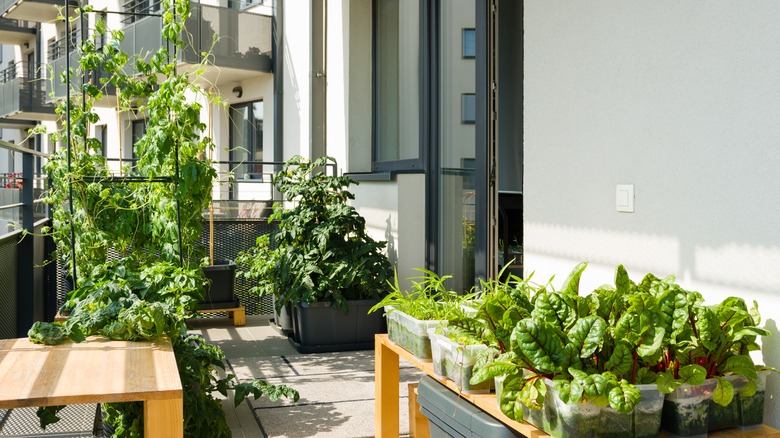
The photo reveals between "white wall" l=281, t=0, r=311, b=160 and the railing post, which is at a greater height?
"white wall" l=281, t=0, r=311, b=160

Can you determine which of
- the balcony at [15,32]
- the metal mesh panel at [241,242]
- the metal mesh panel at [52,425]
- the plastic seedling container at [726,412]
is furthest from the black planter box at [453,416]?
the balcony at [15,32]

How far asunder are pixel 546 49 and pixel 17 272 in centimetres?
327

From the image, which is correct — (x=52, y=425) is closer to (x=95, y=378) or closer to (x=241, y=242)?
(x=95, y=378)

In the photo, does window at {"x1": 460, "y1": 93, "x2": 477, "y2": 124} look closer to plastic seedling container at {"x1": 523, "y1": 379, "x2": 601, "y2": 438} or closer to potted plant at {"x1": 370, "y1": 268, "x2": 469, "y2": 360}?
potted plant at {"x1": 370, "y1": 268, "x2": 469, "y2": 360}

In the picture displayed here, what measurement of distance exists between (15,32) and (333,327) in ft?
54.5

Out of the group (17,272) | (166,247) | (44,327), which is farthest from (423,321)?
(17,272)

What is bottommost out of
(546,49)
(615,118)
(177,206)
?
(177,206)

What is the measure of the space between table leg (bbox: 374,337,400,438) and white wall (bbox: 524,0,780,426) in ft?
2.57

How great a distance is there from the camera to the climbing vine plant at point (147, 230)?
3074mm

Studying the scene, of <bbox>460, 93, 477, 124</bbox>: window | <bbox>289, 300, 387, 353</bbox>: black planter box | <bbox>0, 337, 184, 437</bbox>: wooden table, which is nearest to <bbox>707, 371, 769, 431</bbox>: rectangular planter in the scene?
<bbox>0, 337, 184, 437</bbox>: wooden table

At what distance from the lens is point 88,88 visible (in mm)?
4805

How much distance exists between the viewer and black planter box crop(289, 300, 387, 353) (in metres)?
5.50

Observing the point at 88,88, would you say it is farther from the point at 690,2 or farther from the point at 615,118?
the point at 690,2

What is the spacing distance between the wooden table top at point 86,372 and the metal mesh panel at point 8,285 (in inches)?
49.8
